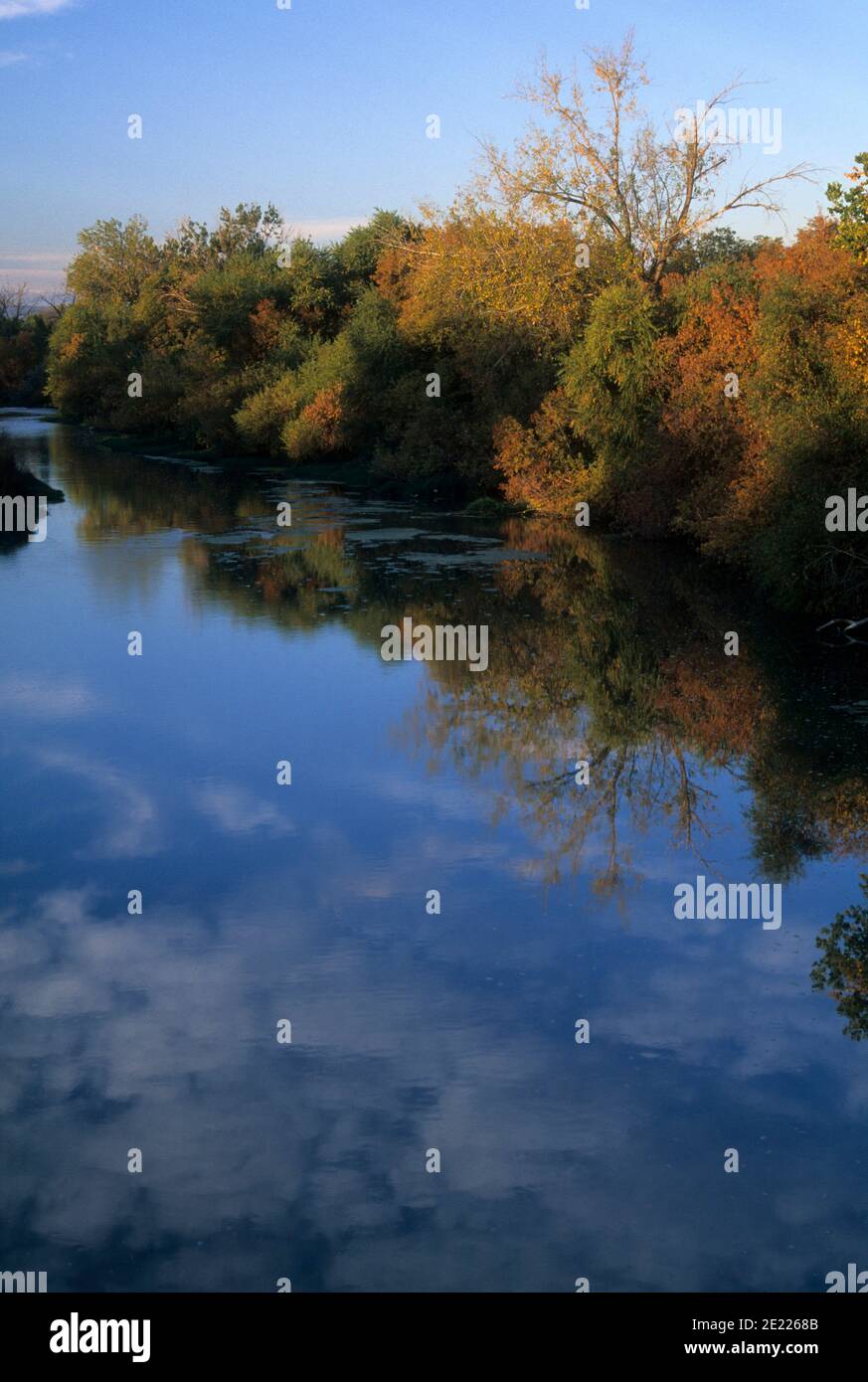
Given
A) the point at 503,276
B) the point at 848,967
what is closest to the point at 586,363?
the point at 503,276

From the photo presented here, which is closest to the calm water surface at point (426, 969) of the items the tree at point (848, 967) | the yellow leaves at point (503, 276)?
the tree at point (848, 967)

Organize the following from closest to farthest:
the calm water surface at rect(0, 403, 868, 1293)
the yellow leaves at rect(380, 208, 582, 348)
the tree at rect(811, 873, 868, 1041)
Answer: the calm water surface at rect(0, 403, 868, 1293)
the tree at rect(811, 873, 868, 1041)
the yellow leaves at rect(380, 208, 582, 348)

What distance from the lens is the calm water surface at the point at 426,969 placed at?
6.15 m

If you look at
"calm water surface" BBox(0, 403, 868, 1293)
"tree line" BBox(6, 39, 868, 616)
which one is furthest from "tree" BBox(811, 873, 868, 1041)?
"tree line" BBox(6, 39, 868, 616)

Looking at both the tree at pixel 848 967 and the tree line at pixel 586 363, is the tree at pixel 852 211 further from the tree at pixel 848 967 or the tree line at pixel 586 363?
the tree at pixel 848 967

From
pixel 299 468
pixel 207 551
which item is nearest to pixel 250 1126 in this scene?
pixel 207 551

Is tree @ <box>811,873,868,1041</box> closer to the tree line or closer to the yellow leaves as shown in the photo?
the tree line

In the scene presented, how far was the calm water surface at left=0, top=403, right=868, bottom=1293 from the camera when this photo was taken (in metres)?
6.15

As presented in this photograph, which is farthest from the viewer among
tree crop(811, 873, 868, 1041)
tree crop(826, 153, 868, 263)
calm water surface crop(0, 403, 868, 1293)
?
tree crop(826, 153, 868, 263)

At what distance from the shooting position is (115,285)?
9950 centimetres

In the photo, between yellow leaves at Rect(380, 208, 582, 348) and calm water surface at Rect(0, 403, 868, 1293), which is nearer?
calm water surface at Rect(0, 403, 868, 1293)

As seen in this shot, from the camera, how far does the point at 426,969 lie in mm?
8805

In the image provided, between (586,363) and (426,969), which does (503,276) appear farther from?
(426,969)
